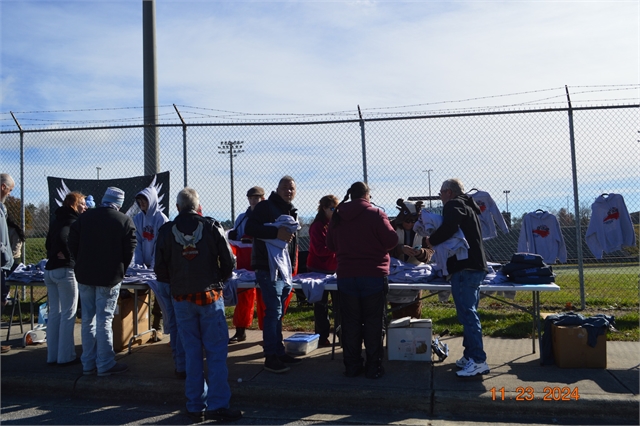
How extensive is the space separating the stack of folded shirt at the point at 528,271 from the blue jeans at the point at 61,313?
15.3ft

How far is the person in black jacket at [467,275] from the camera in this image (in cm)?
534

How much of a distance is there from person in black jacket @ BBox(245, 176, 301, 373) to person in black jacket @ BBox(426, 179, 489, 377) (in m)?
1.51

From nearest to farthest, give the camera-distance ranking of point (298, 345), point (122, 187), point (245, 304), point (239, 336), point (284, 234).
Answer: point (284, 234), point (298, 345), point (245, 304), point (239, 336), point (122, 187)

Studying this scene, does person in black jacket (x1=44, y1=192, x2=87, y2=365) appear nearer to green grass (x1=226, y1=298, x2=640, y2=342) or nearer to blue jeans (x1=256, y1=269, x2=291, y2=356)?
blue jeans (x1=256, y1=269, x2=291, y2=356)

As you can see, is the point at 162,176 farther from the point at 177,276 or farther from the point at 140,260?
the point at 177,276

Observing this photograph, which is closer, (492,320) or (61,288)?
(61,288)

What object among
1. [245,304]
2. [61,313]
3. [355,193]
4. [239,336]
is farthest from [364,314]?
[61,313]

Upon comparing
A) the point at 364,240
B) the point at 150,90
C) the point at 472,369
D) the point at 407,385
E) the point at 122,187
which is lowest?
the point at 407,385

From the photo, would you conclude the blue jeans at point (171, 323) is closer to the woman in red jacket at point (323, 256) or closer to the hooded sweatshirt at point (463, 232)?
the woman in red jacket at point (323, 256)

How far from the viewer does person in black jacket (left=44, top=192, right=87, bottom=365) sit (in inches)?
241

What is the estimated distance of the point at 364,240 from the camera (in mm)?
5371

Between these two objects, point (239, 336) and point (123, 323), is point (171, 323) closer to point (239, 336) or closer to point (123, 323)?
point (123, 323)

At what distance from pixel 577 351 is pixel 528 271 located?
35.3 inches

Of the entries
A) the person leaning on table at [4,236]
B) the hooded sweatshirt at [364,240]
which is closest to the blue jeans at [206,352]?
the hooded sweatshirt at [364,240]
